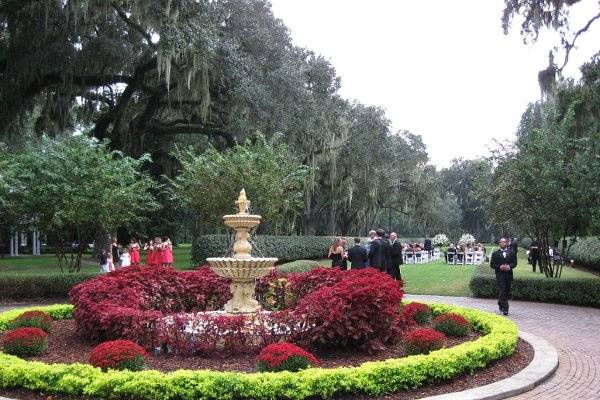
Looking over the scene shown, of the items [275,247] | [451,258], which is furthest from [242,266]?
[451,258]

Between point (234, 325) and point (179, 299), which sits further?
point (179, 299)

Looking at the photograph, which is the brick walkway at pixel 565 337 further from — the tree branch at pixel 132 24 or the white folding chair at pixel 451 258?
the white folding chair at pixel 451 258

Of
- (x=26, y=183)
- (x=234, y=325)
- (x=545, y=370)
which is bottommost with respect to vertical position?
(x=545, y=370)

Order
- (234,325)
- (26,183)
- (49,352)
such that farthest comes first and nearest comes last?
(26,183) < (49,352) < (234,325)

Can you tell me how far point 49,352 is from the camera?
28.9 feet

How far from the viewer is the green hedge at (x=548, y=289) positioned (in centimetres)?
1551

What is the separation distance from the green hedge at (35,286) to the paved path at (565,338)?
405 inches

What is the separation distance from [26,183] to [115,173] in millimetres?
2829

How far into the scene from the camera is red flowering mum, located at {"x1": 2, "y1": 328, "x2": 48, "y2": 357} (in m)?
8.18

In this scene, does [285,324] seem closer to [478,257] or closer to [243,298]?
[243,298]

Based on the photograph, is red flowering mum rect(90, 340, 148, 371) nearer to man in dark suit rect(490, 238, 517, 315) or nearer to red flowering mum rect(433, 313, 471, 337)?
red flowering mum rect(433, 313, 471, 337)

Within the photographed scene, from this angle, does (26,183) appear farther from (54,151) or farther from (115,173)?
(115,173)

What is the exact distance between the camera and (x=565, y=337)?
419 inches

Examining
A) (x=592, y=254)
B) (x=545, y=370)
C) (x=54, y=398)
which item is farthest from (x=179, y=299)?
(x=592, y=254)
